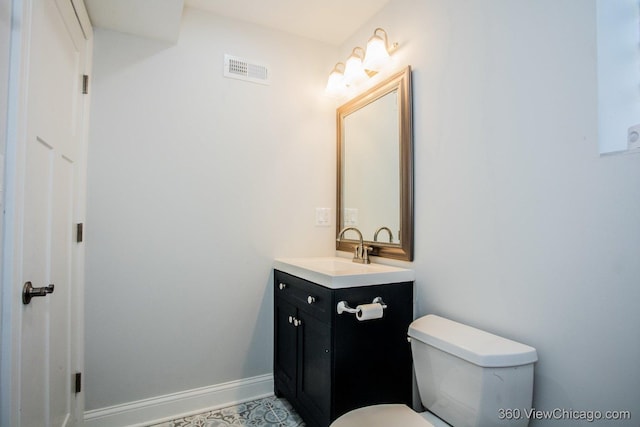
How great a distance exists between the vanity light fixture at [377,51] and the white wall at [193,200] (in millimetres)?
538

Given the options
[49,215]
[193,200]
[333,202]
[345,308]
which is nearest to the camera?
[49,215]

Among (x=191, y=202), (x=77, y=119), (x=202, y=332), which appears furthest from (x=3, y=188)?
(x=202, y=332)

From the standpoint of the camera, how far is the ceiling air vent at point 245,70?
2.12 meters

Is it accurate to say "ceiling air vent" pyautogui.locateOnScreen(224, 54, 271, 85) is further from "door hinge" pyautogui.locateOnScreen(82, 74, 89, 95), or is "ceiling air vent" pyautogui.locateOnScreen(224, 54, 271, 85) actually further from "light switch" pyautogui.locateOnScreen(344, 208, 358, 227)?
"light switch" pyautogui.locateOnScreen(344, 208, 358, 227)

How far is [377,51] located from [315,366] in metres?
Answer: 1.73

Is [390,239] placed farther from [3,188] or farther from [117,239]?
[3,188]

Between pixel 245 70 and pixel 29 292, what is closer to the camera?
pixel 29 292

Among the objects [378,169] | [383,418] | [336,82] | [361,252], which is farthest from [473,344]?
[336,82]

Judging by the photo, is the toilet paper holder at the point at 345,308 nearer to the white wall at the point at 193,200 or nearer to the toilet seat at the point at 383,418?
the toilet seat at the point at 383,418

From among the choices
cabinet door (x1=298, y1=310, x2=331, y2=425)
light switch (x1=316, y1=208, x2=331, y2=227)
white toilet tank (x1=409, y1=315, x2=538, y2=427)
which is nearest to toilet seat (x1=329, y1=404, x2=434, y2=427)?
white toilet tank (x1=409, y1=315, x2=538, y2=427)

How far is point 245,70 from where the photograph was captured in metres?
2.16

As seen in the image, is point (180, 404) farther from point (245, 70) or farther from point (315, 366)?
point (245, 70)

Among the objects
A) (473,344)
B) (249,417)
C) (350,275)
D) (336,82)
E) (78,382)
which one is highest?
(336,82)

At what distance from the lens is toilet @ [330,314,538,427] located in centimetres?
108
